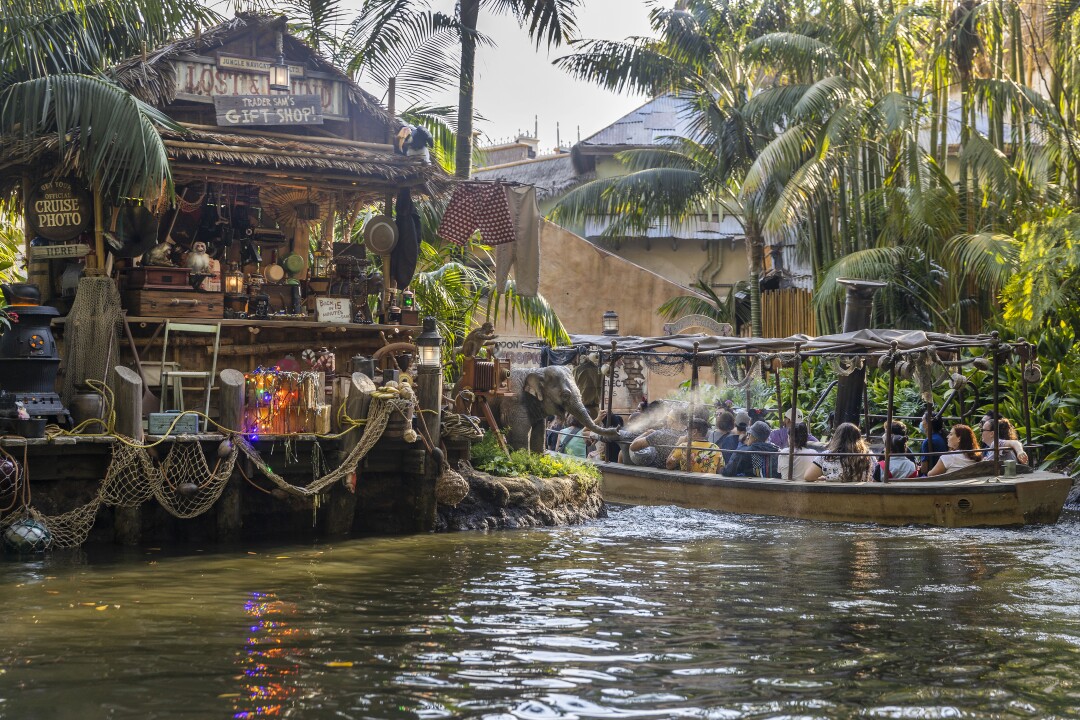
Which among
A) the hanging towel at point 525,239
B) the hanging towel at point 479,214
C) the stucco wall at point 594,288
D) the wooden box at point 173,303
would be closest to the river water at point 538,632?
the wooden box at point 173,303

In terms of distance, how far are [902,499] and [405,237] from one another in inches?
302

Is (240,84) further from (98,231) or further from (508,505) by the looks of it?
(508,505)

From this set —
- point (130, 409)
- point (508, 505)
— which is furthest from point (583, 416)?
point (130, 409)

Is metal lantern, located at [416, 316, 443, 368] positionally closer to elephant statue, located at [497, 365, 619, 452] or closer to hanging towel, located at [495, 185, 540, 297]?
elephant statue, located at [497, 365, 619, 452]

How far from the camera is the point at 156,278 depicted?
1521 centimetres

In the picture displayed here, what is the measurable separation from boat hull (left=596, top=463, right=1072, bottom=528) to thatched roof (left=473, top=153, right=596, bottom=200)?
19360mm

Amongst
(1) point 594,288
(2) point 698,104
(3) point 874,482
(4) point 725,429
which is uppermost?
(2) point 698,104

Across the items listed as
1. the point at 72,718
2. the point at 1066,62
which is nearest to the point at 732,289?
the point at 1066,62

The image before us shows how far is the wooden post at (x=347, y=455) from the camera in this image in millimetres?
13805

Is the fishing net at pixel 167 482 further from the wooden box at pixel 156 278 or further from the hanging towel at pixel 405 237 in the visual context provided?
the hanging towel at pixel 405 237

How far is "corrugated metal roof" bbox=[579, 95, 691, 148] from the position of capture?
120 feet

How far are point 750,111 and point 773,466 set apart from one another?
1061 centimetres

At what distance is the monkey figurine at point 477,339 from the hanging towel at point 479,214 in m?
2.21

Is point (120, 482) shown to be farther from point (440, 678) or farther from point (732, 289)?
point (732, 289)
